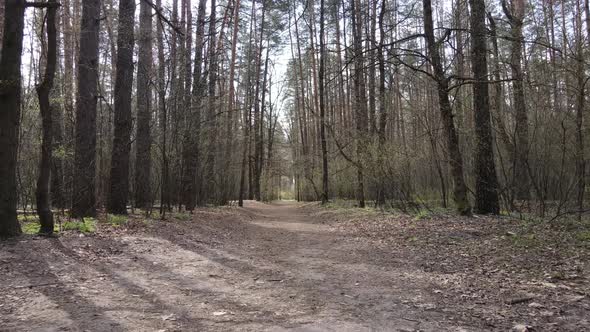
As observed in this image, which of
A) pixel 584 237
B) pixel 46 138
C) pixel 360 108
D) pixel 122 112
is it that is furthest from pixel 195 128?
pixel 584 237

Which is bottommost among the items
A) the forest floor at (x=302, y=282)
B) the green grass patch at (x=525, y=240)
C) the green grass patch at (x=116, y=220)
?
the forest floor at (x=302, y=282)

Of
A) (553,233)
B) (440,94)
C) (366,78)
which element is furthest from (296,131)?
(553,233)

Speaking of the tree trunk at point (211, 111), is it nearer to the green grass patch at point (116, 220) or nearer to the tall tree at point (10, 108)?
the green grass patch at point (116, 220)

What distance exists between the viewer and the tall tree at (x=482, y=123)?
→ 33.7 feet

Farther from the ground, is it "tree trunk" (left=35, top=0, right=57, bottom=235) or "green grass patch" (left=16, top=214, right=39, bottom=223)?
"tree trunk" (left=35, top=0, right=57, bottom=235)

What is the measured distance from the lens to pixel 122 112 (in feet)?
36.3

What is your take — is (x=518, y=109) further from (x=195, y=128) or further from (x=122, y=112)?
(x=122, y=112)

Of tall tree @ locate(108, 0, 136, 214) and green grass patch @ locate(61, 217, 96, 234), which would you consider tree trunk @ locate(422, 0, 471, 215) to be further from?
green grass patch @ locate(61, 217, 96, 234)

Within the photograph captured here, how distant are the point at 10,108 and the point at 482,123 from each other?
978cm

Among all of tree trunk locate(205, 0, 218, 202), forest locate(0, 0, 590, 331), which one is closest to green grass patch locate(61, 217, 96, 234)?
forest locate(0, 0, 590, 331)

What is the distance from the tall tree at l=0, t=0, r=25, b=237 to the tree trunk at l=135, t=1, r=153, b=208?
4593 millimetres

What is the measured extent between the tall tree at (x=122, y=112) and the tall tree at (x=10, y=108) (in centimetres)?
429

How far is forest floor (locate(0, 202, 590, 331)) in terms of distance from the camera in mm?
3941

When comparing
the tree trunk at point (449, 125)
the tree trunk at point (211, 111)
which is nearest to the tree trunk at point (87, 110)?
the tree trunk at point (211, 111)
